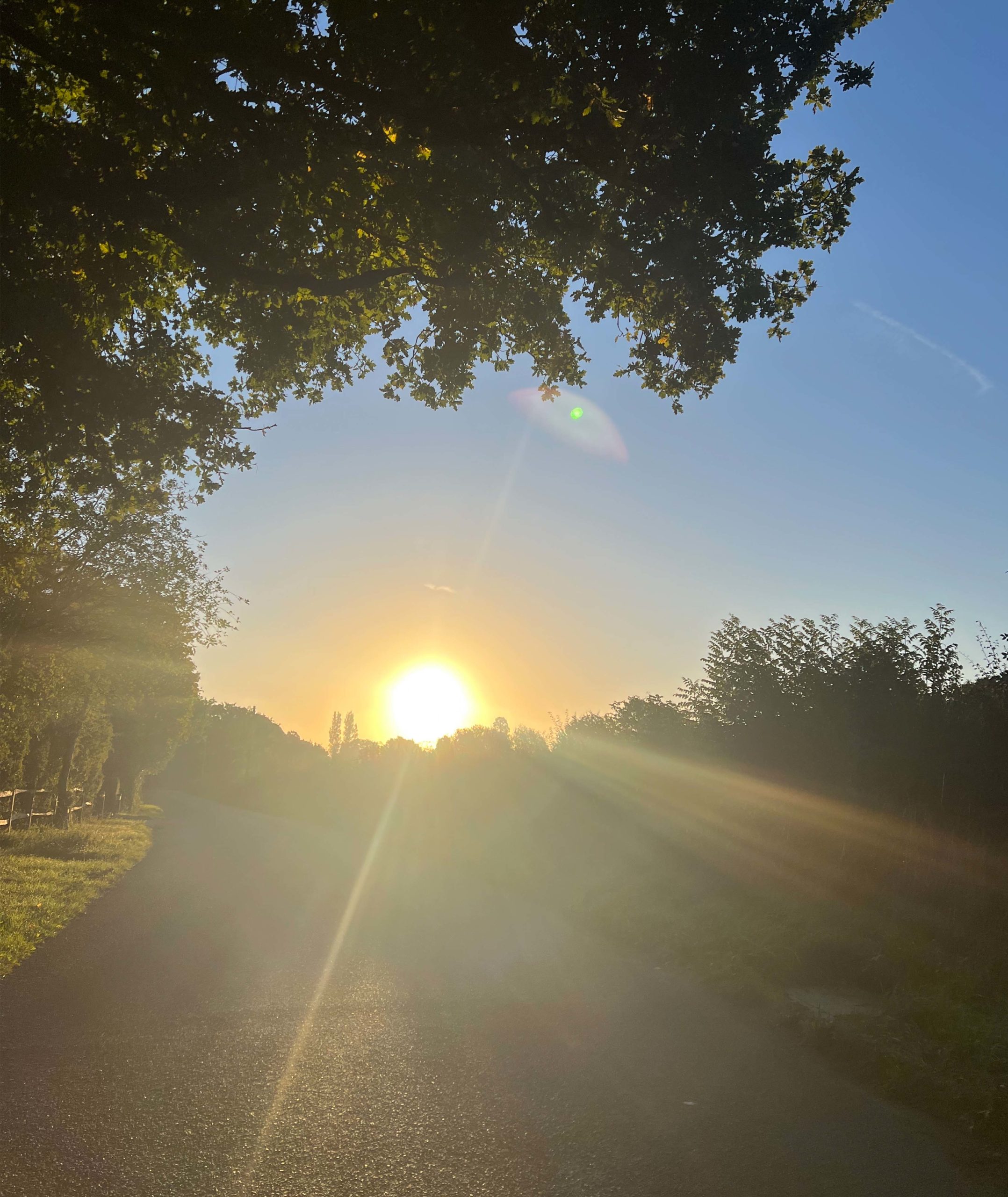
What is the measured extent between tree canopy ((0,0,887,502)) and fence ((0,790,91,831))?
17.1 metres

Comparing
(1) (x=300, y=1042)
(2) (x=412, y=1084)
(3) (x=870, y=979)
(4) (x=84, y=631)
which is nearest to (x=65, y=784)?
(4) (x=84, y=631)

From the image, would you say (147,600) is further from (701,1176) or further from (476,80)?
(701,1176)

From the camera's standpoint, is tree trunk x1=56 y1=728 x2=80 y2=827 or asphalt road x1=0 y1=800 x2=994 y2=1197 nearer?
asphalt road x1=0 y1=800 x2=994 y2=1197

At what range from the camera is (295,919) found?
13914 mm

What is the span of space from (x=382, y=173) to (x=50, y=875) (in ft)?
52.5

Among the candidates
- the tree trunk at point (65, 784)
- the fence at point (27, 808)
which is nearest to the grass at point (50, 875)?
the fence at point (27, 808)

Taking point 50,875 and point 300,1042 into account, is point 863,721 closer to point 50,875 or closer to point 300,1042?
point 300,1042

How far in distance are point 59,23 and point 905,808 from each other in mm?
16748

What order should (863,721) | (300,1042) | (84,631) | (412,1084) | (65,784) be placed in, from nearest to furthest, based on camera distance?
(412,1084) → (300,1042) → (863,721) → (84,631) → (65,784)

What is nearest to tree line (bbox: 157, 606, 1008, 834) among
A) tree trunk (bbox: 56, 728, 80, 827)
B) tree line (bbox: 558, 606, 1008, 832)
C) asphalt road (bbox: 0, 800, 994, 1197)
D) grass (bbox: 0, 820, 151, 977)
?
tree line (bbox: 558, 606, 1008, 832)

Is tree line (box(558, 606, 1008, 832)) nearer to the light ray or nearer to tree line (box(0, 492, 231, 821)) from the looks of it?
the light ray

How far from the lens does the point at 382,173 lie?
9.27 meters

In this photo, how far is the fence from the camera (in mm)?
22811

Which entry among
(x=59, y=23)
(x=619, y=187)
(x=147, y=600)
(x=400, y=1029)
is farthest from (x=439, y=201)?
(x=147, y=600)
